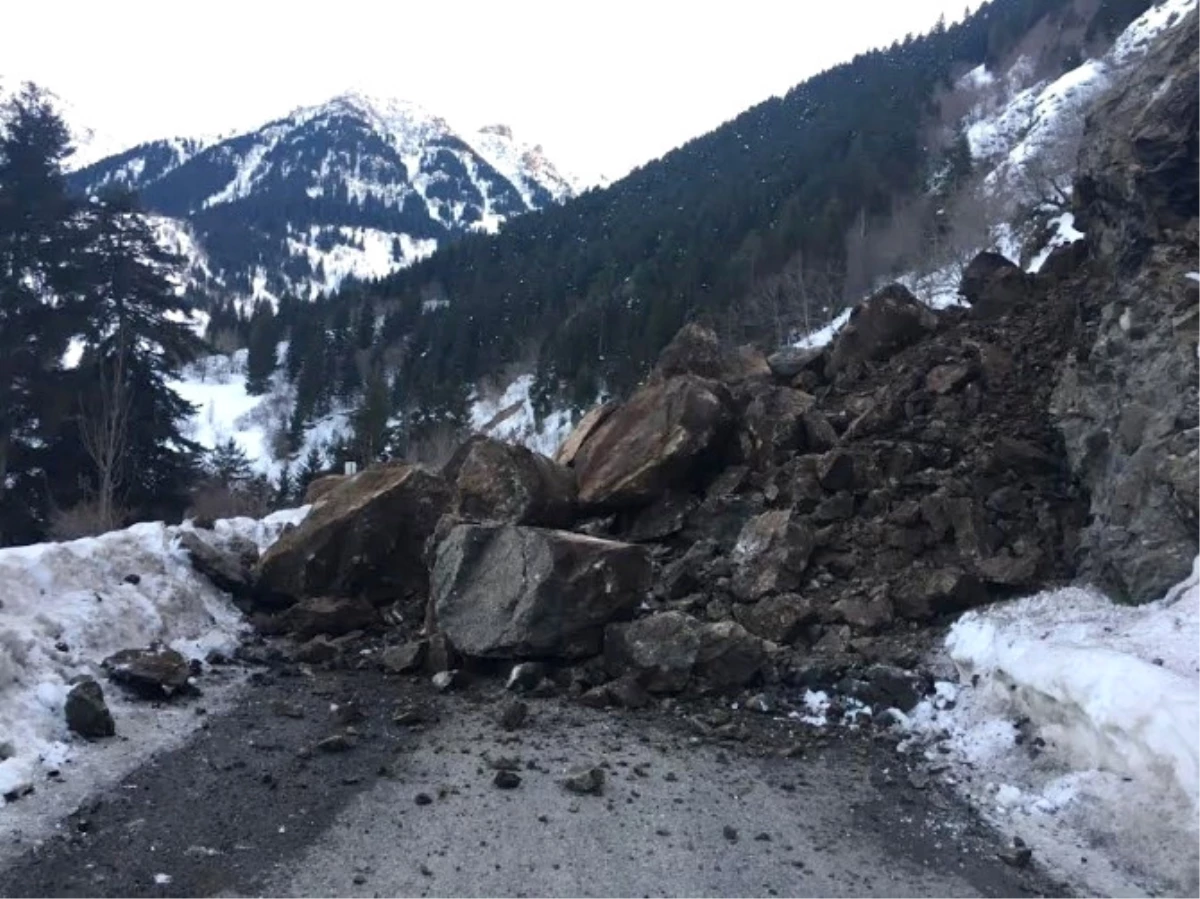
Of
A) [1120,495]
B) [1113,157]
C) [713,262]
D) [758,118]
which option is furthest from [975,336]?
[758,118]

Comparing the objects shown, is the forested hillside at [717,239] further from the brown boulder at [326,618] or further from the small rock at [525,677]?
the small rock at [525,677]

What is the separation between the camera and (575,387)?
68.7 metres

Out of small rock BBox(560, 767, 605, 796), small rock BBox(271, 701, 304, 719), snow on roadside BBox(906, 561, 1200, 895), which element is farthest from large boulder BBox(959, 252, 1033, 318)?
small rock BBox(271, 701, 304, 719)

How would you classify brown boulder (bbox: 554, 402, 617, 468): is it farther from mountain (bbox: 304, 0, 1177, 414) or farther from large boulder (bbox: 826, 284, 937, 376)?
mountain (bbox: 304, 0, 1177, 414)

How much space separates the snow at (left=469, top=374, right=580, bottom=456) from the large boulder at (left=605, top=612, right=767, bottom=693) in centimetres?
4644

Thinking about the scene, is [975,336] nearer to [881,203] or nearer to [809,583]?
[809,583]

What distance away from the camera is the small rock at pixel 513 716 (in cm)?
897

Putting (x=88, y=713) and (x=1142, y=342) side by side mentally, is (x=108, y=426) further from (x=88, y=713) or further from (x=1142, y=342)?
(x=1142, y=342)

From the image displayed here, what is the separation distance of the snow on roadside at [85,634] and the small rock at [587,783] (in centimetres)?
365

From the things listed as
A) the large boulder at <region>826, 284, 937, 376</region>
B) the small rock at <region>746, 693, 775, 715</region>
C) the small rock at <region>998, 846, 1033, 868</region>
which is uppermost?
the large boulder at <region>826, 284, 937, 376</region>

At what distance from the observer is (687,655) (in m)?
9.95

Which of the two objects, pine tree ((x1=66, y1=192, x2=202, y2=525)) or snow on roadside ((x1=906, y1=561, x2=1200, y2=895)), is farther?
pine tree ((x1=66, y1=192, x2=202, y2=525))

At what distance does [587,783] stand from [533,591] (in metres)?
3.38

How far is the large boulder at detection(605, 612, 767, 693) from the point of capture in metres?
9.90
